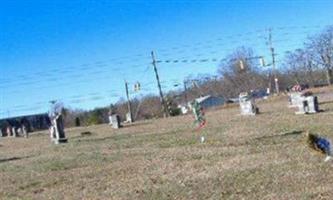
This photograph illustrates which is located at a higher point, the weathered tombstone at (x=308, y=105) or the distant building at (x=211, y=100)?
the distant building at (x=211, y=100)

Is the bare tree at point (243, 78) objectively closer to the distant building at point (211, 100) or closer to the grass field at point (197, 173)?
the distant building at point (211, 100)

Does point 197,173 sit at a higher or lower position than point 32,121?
lower

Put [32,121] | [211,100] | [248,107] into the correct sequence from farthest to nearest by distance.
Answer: [211,100]
[32,121]
[248,107]

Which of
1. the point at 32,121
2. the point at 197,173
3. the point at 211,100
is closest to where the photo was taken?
the point at 197,173

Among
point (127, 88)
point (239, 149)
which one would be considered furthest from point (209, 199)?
point (127, 88)

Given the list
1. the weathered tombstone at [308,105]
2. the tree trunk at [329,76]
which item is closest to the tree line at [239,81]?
the tree trunk at [329,76]

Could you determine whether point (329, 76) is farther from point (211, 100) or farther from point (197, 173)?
point (197, 173)

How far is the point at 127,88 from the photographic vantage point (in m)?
88.9

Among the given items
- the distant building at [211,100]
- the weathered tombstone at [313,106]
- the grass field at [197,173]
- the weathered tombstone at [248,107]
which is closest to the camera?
the grass field at [197,173]

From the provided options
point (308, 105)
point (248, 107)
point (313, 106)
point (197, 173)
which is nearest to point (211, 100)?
point (248, 107)

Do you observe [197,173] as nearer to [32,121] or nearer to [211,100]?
[32,121]

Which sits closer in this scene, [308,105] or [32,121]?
[308,105]

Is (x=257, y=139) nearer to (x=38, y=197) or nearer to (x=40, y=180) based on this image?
(x=40, y=180)

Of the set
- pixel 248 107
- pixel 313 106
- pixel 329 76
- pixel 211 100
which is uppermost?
pixel 329 76
